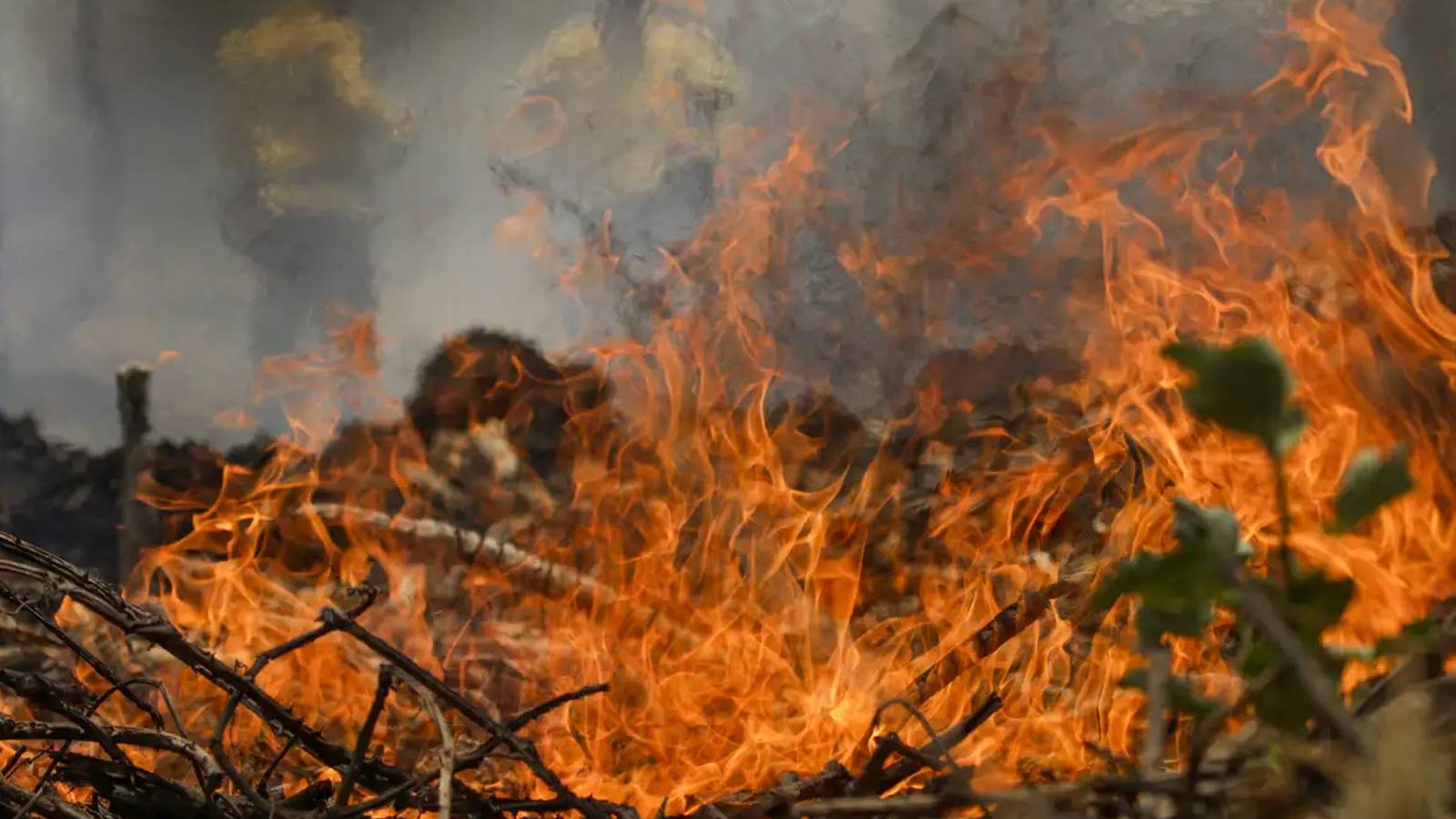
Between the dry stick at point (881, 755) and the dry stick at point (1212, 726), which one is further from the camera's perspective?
the dry stick at point (881, 755)

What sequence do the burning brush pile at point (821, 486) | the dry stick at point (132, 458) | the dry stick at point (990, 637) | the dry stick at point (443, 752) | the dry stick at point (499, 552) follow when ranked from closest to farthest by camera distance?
the dry stick at point (443, 752), the dry stick at point (990, 637), the burning brush pile at point (821, 486), the dry stick at point (499, 552), the dry stick at point (132, 458)

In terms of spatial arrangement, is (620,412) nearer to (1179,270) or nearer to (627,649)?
(627,649)

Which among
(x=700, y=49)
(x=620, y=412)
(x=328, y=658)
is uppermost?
(x=700, y=49)

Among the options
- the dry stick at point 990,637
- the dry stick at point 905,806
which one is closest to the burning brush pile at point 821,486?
the dry stick at point 990,637

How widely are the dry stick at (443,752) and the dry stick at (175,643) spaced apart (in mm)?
127

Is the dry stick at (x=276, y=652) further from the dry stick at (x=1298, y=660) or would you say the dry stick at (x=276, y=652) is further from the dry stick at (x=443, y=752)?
the dry stick at (x=1298, y=660)

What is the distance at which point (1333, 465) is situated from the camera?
171cm

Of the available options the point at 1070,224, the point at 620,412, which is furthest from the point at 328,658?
the point at 1070,224

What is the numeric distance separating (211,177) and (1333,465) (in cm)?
319

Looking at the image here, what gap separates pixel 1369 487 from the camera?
0.29 metres

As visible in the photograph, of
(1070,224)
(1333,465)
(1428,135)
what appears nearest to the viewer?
(1333,465)

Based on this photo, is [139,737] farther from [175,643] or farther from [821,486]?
[821,486]

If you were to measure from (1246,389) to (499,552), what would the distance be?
260cm

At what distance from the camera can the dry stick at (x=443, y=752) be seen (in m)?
0.41
